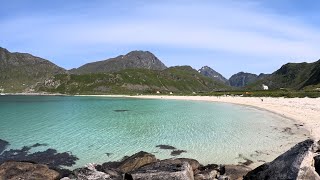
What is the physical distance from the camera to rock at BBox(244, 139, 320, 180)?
46.3ft

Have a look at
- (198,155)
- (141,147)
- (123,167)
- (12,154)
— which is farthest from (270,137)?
(12,154)

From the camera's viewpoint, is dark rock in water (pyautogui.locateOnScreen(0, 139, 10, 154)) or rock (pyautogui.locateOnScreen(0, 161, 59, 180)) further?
dark rock in water (pyautogui.locateOnScreen(0, 139, 10, 154))

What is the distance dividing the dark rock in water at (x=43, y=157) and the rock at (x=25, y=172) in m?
6.94

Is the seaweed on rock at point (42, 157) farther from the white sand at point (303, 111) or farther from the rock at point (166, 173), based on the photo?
the white sand at point (303, 111)

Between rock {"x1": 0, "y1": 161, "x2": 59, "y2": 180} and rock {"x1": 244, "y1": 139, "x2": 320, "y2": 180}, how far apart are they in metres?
13.1

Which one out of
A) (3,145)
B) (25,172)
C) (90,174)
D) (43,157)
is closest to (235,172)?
(90,174)

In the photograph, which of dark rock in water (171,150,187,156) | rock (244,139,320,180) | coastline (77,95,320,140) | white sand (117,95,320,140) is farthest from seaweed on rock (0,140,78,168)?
white sand (117,95,320,140)

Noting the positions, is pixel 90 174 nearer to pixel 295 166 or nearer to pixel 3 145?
pixel 295 166

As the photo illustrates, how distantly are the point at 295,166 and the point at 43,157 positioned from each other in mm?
24861

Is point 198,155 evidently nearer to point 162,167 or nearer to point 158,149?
Answer: point 158,149

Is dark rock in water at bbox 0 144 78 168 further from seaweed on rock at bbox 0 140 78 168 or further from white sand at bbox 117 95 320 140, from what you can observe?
white sand at bbox 117 95 320 140

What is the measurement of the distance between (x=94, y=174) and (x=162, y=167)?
348 cm

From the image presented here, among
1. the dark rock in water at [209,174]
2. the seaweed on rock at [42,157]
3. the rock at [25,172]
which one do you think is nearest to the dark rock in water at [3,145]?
the seaweed on rock at [42,157]

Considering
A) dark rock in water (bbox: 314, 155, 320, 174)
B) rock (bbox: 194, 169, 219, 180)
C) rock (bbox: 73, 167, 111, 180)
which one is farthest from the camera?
rock (bbox: 194, 169, 219, 180)
